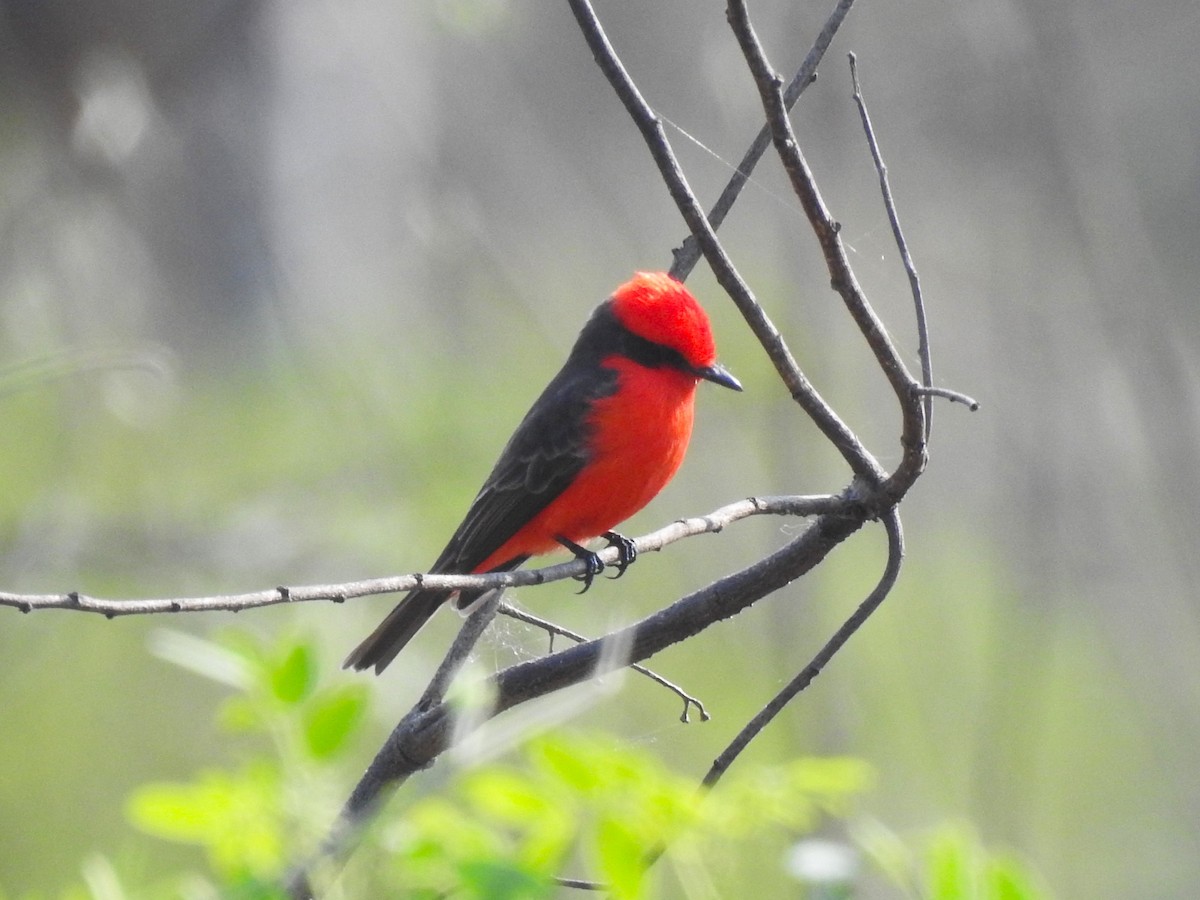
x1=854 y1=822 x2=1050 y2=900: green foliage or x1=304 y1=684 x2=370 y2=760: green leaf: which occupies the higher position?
x1=304 y1=684 x2=370 y2=760: green leaf

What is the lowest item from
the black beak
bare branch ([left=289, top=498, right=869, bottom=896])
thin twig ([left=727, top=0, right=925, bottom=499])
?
bare branch ([left=289, top=498, right=869, bottom=896])

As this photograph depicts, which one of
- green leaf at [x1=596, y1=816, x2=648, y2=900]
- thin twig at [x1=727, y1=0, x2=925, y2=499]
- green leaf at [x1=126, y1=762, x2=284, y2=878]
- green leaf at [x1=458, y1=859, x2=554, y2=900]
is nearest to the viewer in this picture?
green leaf at [x1=458, y1=859, x2=554, y2=900]

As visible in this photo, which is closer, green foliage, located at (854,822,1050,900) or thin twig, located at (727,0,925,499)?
green foliage, located at (854,822,1050,900)

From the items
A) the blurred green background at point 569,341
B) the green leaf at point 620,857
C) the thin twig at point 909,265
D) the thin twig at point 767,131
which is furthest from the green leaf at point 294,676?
the blurred green background at point 569,341

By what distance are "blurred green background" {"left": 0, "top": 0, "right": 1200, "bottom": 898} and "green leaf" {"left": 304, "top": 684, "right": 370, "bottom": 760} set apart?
3.34 metres

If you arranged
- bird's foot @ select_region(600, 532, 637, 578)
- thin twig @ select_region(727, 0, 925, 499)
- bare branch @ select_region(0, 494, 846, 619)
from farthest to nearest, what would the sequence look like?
bird's foot @ select_region(600, 532, 637, 578)
thin twig @ select_region(727, 0, 925, 499)
bare branch @ select_region(0, 494, 846, 619)

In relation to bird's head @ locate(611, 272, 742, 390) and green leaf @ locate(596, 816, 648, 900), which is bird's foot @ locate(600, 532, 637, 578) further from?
green leaf @ locate(596, 816, 648, 900)

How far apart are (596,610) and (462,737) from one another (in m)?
5.96

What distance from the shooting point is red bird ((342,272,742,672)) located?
171 inches

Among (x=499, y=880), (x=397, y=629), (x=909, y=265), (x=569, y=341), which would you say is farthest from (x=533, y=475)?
(x=569, y=341)

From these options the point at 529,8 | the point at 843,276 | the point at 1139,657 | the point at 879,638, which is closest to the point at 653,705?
the point at 1139,657

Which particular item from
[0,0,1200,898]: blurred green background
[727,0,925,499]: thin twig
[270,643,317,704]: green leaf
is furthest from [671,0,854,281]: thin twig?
[0,0,1200,898]: blurred green background

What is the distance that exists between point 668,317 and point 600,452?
49cm

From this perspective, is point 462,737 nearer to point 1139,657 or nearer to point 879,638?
point 1139,657
